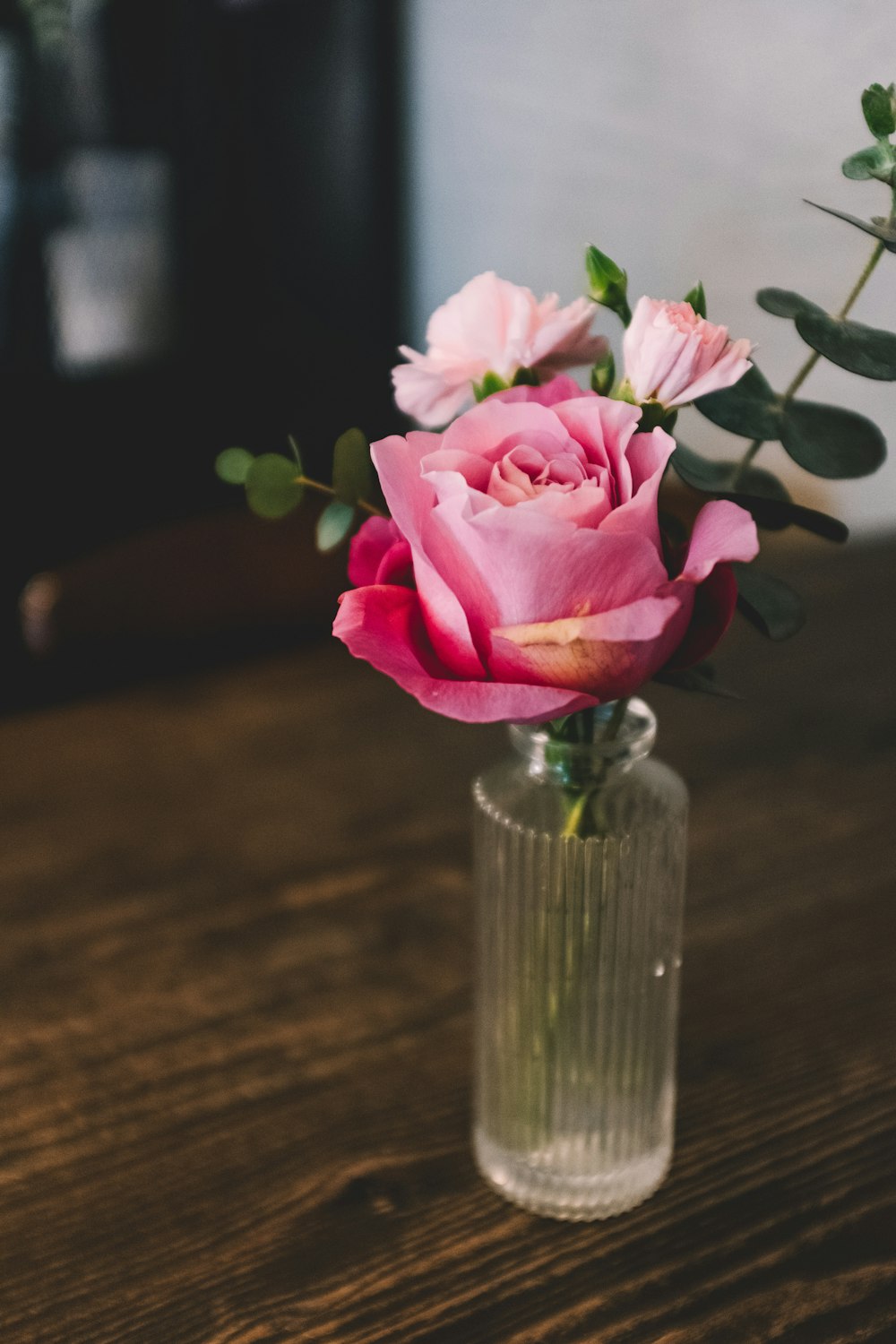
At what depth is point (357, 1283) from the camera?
459 millimetres

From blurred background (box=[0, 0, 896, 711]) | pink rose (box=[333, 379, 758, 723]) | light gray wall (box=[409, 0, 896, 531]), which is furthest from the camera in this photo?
blurred background (box=[0, 0, 896, 711])

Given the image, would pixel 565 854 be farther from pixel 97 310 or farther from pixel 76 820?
pixel 97 310

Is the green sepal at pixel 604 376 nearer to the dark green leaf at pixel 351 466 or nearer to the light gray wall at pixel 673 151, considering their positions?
the dark green leaf at pixel 351 466

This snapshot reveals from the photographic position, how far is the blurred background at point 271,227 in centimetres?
129

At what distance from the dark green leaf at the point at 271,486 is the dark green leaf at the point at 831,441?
0.60 ft

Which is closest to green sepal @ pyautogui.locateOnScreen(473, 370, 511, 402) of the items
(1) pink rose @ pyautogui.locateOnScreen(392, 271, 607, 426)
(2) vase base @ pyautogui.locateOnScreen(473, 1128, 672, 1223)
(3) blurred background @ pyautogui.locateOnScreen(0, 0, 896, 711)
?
(1) pink rose @ pyautogui.locateOnScreen(392, 271, 607, 426)

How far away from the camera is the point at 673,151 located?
135cm

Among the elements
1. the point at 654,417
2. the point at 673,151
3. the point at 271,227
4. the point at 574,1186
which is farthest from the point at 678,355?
the point at 271,227

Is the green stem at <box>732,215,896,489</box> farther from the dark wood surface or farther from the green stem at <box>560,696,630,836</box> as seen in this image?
the dark wood surface

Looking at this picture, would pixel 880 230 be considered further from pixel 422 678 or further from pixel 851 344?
pixel 422 678

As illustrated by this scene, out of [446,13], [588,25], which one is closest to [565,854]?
[588,25]

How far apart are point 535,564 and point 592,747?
12 centimetres

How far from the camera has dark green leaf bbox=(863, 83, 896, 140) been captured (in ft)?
1.25

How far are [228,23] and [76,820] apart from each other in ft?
6.00
